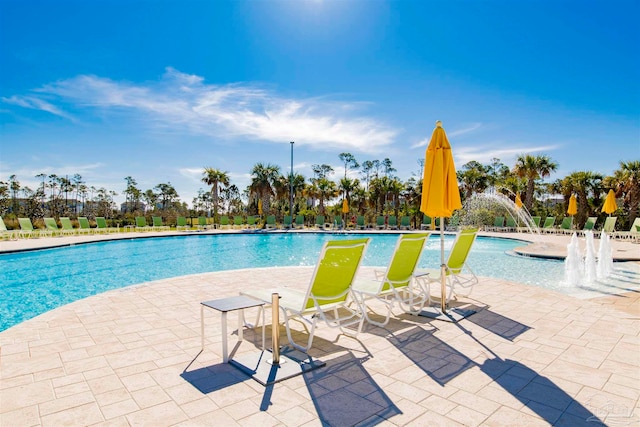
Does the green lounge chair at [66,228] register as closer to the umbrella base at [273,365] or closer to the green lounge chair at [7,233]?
the green lounge chair at [7,233]

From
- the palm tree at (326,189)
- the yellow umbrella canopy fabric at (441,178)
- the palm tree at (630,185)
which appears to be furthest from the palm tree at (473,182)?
the yellow umbrella canopy fabric at (441,178)

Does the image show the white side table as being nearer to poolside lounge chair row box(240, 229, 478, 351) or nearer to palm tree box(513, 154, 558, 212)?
poolside lounge chair row box(240, 229, 478, 351)

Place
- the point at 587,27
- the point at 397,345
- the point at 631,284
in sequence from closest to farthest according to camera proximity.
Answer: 1. the point at 397,345
2. the point at 631,284
3. the point at 587,27

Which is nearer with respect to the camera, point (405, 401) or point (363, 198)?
point (405, 401)

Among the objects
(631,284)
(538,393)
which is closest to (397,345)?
(538,393)

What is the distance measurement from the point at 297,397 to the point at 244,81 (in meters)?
13.9

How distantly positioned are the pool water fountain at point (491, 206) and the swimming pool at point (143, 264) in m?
6.77

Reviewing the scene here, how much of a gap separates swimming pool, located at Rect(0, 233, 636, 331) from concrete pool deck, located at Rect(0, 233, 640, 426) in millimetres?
3106

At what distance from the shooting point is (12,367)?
3324 millimetres

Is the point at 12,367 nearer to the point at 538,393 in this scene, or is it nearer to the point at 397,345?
the point at 397,345

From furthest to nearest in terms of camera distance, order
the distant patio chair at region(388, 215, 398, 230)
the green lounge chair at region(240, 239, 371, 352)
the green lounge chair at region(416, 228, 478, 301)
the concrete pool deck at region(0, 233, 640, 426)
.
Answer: the distant patio chair at region(388, 215, 398, 230)
the green lounge chair at region(416, 228, 478, 301)
the green lounge chair at region(240, 239, 371, 352)
the concrete pool deck at region(0, 233, 640, 426)

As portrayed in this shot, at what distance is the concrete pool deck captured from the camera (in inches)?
99.0

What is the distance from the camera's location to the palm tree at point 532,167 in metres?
25.2

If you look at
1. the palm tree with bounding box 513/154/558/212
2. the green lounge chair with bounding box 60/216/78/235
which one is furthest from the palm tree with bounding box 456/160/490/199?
the green lounge chair with bounding box 60/216/78/235
